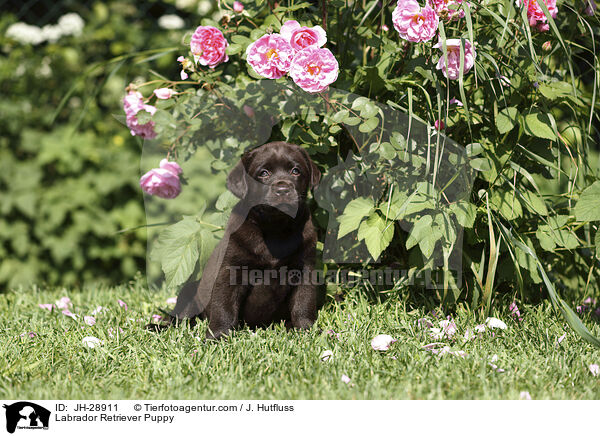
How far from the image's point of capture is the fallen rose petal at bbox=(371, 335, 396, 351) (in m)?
2.01

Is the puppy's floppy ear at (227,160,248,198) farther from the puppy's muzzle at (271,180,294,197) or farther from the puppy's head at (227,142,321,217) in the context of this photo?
the puppy's muzzle at (271,180,294,197)

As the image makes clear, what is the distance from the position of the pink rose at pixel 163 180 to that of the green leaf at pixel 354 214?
70cm

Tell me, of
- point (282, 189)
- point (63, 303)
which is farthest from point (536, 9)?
point (63, 303)

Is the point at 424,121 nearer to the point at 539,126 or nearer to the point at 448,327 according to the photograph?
the point at 539,126

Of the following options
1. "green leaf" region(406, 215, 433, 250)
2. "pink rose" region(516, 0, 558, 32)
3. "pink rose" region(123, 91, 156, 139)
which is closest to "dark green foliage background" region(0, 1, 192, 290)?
"pink rose" region(123, 91, 156, 139)

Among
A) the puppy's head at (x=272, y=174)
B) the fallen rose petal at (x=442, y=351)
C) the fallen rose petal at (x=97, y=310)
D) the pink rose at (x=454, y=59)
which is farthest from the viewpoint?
the fallen rose petal at (x=97, y=310)

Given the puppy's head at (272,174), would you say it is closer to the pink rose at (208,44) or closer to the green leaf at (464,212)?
the pink rose at (208,44)

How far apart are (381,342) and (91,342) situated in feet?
3.34

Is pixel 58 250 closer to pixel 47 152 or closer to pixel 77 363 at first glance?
pixel 47 152

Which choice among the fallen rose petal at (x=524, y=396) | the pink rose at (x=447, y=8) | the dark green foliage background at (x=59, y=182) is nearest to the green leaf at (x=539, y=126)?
the pink rose at (x=447, y=8)

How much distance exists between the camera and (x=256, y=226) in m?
2.30

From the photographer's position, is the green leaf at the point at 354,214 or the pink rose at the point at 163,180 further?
the pink rose at the point at 163,180

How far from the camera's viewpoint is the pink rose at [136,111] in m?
2.49

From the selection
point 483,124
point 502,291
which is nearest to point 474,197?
point 483,124
